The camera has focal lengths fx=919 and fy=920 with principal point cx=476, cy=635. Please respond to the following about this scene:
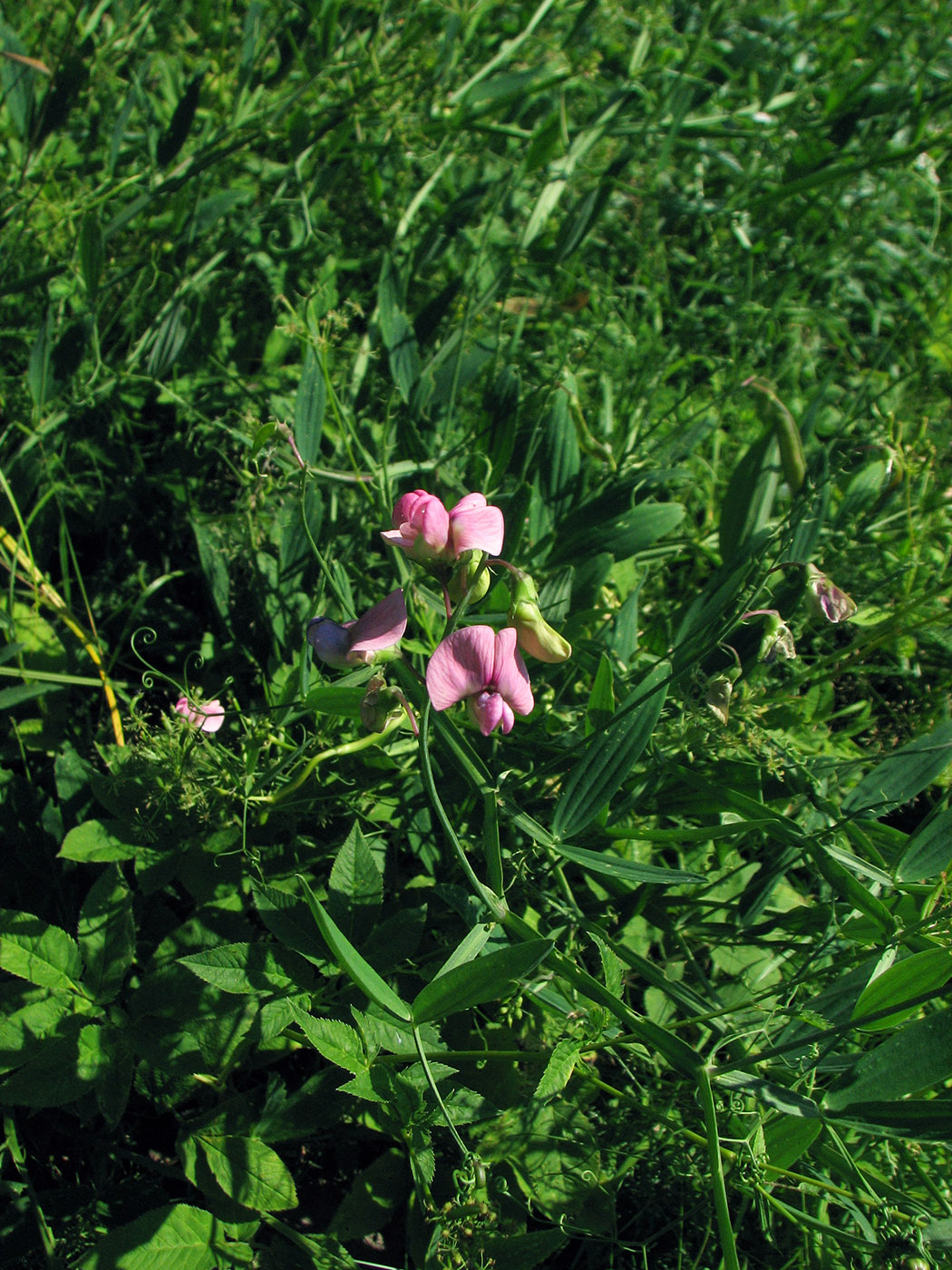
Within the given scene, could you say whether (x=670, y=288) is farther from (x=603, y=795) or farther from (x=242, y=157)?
(x=603, y=795)

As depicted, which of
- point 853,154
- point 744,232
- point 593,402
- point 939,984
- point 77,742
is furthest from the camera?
point 744,232

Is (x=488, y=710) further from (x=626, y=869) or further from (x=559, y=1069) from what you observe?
(x=559, y=1069)

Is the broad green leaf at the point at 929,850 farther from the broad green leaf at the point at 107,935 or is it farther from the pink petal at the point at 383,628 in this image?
the broad green leaf at the point at 107,935

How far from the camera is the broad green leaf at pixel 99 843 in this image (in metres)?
1.01

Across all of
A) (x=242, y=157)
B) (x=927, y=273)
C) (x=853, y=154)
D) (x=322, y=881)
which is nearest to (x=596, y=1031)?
(x=322, y=881)

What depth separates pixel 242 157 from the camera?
5.74ft

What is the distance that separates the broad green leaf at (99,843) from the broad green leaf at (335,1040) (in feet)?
0.93

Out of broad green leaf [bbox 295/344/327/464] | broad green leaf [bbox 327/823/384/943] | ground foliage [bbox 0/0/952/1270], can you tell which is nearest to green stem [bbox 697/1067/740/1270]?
ground foliage [bbox 0/0/952/1270]

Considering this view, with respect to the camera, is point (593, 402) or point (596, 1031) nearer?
point (596, 1031)

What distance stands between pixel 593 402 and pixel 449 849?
3.21 feet

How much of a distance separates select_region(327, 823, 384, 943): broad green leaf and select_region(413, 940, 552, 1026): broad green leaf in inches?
6.5

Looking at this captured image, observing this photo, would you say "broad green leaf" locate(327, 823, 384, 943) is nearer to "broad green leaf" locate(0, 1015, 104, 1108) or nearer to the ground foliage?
the ground foliage

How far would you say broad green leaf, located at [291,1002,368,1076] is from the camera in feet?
2.72

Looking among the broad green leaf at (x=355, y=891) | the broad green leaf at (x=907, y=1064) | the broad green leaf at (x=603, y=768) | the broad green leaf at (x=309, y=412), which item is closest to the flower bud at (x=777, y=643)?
the broad green leaf at (x=603, y=768)
